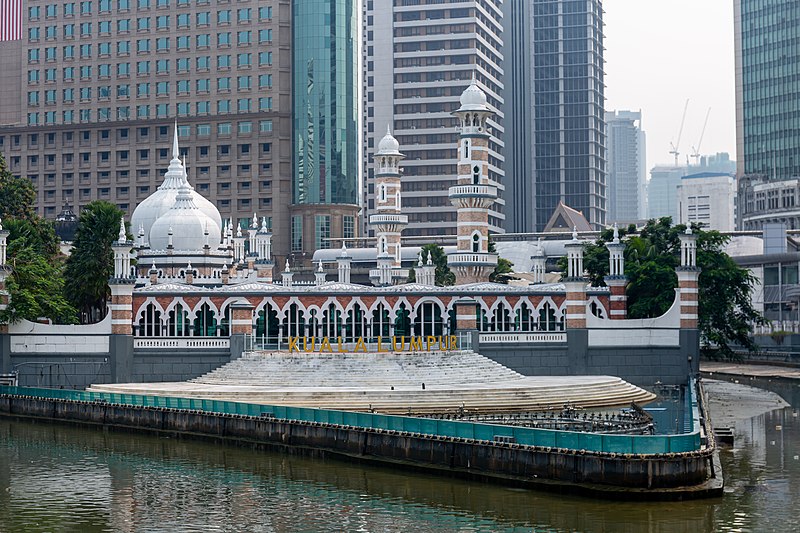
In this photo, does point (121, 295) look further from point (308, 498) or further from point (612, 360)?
point (308, 498)

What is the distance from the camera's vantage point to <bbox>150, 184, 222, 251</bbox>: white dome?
328 ft

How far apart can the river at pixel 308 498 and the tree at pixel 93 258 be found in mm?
34372

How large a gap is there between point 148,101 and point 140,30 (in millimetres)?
10517

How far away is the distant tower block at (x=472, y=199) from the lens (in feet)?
293

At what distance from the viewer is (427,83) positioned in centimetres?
18862

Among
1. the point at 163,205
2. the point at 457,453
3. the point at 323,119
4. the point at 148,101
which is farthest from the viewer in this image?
the point at 148,101

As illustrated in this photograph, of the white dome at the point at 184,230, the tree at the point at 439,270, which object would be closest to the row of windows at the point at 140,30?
the tree at the point at 439,270

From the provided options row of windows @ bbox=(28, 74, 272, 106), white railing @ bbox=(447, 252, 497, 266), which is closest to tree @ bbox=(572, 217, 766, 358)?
white railing @ bbox=(447, 252, 497, 266)

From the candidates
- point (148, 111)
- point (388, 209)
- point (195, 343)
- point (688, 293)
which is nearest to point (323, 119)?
point (148, 111)

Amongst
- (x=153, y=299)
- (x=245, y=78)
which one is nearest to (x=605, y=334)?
(x=153, y=299)

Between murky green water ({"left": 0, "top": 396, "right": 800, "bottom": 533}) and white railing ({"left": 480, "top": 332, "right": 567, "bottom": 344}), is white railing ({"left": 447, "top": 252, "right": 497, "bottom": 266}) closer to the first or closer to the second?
white railing ({"left": 480, "top": 332, "right": 567, "bottom": 344})

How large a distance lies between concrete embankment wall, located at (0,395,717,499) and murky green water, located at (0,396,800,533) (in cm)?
68

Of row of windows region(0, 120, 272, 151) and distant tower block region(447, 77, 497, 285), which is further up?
row of windows region(0, 120, 272, 151)

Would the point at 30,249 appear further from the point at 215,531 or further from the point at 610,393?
the point at 215,531
